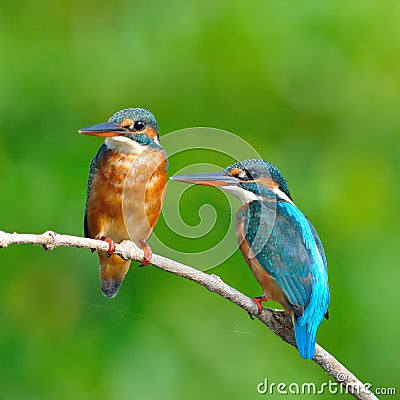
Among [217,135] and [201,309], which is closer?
[217,135]

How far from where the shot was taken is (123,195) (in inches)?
103

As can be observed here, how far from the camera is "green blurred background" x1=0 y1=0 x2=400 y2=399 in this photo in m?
3.90

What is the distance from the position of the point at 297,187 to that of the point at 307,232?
2.39 metres

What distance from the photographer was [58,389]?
12.9 ft

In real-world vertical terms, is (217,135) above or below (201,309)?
below

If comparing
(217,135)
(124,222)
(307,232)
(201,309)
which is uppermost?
(201,309)

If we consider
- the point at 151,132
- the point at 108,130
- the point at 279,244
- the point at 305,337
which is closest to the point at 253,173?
the point at 279,244

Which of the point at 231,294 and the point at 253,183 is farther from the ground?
the point at 253,183

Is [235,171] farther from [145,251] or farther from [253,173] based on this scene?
[145,251]

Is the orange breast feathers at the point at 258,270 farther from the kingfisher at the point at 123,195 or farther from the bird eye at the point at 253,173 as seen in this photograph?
the kingfisher at the point at 123,195

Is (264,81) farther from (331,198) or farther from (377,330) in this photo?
(377,330)

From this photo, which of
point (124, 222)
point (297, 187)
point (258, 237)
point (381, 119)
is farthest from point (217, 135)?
point (381, 119)

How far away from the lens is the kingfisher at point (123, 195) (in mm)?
2471

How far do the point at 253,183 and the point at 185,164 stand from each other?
2.02 m
